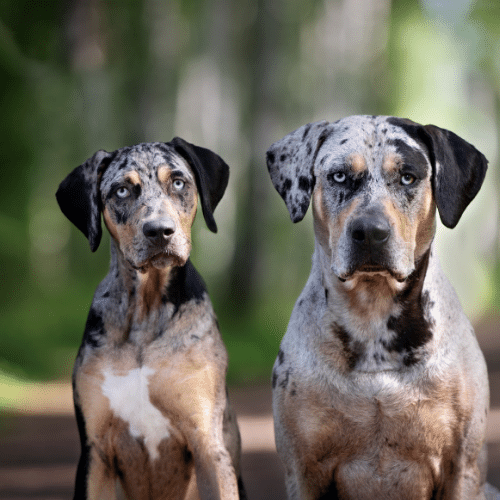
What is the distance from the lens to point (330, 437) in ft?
10.6

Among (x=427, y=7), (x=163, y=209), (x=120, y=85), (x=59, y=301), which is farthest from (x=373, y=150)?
(x=427, y=7)

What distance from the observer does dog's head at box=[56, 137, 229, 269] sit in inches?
142

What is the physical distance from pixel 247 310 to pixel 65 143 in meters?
4.22

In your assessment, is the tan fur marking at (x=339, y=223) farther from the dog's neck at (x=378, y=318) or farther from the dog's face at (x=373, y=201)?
the dog's neck at (x=378, y=318)

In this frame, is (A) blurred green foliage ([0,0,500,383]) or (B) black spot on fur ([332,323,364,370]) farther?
(A) blurred green foliage ([0,0,500,383])

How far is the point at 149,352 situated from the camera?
3.55 m

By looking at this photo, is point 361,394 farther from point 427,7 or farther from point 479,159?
point 427,7

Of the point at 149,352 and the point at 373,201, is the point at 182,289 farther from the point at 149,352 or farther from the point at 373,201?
the point at 373,201

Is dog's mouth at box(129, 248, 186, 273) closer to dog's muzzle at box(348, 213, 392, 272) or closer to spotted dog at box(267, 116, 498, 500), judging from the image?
spotted dog at box(267, 116, 498, 500)

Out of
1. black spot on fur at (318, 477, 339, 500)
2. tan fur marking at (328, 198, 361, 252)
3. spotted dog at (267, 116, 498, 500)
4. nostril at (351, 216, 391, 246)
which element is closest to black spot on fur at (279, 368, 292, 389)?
spotted dog at (267, 116, 498, 500)

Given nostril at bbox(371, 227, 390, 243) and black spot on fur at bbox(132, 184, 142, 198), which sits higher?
black spot on fur at bbox(132, 184, 142, 198)

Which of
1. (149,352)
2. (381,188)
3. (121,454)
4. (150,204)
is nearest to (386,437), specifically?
(381,188)

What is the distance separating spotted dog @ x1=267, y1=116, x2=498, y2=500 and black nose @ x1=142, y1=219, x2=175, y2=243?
63cm

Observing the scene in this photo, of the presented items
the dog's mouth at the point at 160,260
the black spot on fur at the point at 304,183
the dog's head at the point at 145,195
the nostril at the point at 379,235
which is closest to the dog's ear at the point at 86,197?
the dog's head at the point at 145,195
